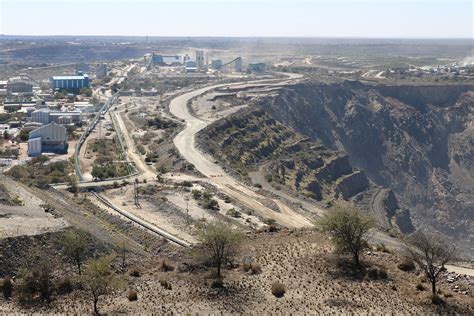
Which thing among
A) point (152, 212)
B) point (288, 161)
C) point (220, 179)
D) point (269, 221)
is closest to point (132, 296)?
point (152, 212)

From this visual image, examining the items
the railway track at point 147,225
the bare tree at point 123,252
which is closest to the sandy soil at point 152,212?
the railway track at point 147,225

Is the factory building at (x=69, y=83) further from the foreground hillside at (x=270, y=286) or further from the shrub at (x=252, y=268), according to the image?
the shrub at (x=252, y=268)

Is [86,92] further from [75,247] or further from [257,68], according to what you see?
[75,247]

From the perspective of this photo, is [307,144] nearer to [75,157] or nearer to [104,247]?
[75,157]

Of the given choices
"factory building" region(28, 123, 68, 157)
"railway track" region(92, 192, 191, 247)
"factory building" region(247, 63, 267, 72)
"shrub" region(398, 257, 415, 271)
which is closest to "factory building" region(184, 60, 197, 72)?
"factory building" region(247, 63, 267, 72)

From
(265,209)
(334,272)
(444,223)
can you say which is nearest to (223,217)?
(265,209)

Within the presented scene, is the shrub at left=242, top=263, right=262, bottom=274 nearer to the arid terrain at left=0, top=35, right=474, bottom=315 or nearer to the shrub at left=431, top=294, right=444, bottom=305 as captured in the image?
the arid terrain at left=0, top=35, right=474, bottom=315
